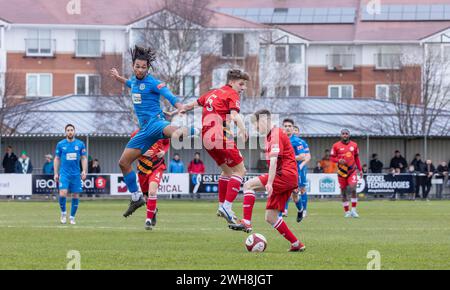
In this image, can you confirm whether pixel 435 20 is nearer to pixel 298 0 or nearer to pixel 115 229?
pixel 298 0

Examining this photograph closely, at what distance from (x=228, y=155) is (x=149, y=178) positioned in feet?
10.3

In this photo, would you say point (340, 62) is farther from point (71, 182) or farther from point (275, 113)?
point (71, 182)

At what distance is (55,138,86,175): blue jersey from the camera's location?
24234mm

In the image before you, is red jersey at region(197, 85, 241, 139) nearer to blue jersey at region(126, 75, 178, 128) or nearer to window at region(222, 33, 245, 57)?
blue jersey at region(126, 75, 178, 128)

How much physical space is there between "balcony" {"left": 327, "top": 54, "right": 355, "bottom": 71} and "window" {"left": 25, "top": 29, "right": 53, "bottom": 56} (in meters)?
21.8

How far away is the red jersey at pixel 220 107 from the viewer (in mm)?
18031

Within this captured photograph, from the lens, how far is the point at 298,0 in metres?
85.5

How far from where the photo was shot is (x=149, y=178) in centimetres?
2098

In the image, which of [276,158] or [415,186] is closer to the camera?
[276,158]

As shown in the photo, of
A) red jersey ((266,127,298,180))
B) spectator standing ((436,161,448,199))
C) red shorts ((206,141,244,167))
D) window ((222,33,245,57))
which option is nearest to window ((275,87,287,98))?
window ((222,33,245,57))

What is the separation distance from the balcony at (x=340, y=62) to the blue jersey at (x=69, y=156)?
194 ft
